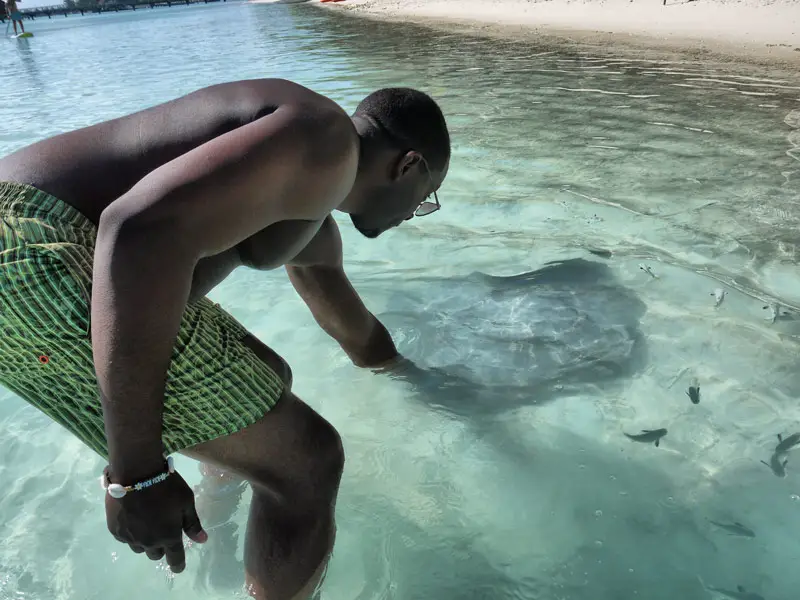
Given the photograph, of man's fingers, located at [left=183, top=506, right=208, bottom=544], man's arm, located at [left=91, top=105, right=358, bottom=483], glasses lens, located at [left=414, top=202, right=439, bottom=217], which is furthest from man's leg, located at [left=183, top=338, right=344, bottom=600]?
glasses lens, located at [left=414, top=202, right=439, bottom=217]

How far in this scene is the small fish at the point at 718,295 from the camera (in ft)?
9.85

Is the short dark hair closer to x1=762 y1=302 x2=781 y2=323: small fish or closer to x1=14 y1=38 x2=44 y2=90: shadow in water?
x1=762 y1=302 x2=781 y2=323: small fish

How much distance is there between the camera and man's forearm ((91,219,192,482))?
3.63ft

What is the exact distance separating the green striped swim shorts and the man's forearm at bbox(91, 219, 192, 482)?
126mm

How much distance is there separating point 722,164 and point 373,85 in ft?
18.4

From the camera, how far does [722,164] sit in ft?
15.9

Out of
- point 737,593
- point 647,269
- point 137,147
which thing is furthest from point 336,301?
point 647,269

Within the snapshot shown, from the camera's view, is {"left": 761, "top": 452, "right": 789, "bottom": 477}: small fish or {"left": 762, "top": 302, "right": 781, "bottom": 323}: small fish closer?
{"left": 761, "top": 452, "right": 789, "bottom": 477}: small fish

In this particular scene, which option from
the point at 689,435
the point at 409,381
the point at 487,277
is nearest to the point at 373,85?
the point at 487,277

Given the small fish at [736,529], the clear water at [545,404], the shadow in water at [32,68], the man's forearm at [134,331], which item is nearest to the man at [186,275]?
the man's forearm at [134,331]

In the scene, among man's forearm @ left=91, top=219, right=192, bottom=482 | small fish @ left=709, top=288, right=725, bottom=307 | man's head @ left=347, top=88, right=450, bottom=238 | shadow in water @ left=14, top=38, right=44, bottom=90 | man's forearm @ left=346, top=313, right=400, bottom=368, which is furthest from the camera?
shadow in water @ left=14, top=38, right=44, bottom=90

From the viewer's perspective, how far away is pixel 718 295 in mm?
3055

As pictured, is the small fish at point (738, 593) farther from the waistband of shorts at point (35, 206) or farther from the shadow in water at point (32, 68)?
the shadow in water at point (32, 68)

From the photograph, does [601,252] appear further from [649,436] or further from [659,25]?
[659,25]
